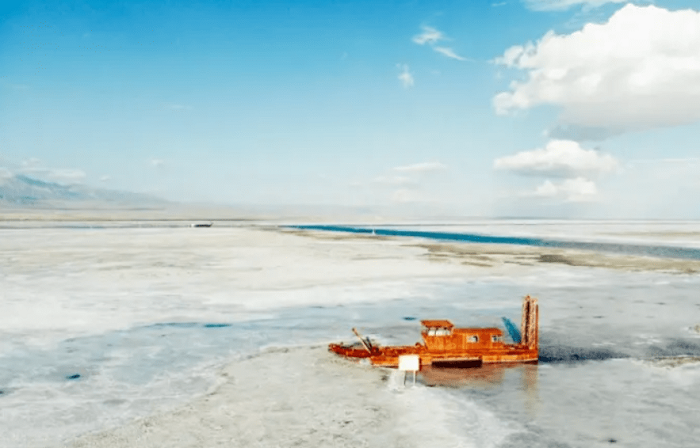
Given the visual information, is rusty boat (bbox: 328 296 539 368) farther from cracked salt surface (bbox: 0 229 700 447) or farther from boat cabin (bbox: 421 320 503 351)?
cracked salt surface (bbox: 0 229 700 447)

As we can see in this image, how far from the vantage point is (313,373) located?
1702 cm

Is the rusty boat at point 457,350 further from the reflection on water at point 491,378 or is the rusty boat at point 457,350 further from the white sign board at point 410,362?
the white sign board at point 410,362

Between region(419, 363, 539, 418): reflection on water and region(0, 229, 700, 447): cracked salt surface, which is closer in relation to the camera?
region(0, 229, 700, 447): cracked salt surface

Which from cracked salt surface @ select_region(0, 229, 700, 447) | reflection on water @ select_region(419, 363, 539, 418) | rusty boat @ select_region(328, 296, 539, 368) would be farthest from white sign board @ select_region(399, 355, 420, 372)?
rusty boat @ select_region(328, 296, 539, 368)

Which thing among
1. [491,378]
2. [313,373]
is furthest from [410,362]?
[313,373]

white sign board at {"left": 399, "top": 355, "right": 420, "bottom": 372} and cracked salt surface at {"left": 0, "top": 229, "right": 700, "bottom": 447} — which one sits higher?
white sign board at {"left": 399, "top": 355, "right": 420, "bottom": 372}

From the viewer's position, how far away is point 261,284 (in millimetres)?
35625

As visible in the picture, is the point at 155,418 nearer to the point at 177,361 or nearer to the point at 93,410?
the point at 93,410

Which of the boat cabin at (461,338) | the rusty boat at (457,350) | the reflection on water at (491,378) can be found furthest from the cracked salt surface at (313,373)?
the boat cabin at (461,338)

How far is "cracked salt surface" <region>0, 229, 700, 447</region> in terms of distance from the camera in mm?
12578

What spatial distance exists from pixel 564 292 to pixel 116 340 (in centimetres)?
2619

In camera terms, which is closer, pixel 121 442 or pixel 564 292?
pixel 121 442

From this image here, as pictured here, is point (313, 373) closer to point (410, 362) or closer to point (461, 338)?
point (410, 362)

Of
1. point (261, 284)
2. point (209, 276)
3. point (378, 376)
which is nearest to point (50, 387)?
point (378, 376)
